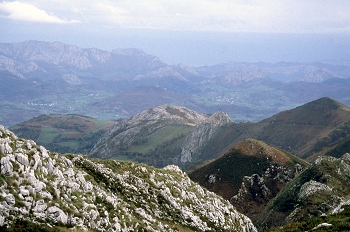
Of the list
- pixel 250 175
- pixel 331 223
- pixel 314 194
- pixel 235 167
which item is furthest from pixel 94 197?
pixel 235 167

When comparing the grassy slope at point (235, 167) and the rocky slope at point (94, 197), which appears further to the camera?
the grassy slope at point (235, 167)

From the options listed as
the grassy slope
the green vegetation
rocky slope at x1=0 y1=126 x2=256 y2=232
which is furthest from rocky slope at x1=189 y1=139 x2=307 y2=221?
the green vegetation

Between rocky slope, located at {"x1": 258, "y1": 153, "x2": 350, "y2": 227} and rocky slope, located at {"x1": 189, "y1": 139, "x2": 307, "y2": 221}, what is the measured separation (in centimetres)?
3052

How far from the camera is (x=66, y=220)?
3884 cm

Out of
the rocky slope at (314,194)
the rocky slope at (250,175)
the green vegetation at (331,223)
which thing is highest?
the green vegetation at (331,223)

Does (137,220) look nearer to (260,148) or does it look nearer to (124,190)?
(124,190)

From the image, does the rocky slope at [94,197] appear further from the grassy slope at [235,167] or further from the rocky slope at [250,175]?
the grassy slope at [235,167]

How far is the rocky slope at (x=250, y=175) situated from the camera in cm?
16438

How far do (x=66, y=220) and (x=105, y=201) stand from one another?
10.9 meters

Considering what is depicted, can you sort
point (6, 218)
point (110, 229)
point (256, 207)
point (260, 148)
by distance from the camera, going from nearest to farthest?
point (6, 218) → point (110, 229) → point (256, 207) → point (260, 148)

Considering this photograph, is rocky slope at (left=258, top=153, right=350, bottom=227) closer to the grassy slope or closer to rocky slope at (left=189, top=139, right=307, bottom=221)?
rocky slope at (left=189, top=139, right=307, bottom=221)

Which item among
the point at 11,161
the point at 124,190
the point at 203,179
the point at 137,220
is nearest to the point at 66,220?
the point at 11,161

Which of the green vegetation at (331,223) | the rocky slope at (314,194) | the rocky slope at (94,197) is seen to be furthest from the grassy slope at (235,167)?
the green vegetation at (331,223)

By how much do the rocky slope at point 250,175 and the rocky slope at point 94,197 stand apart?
8605 centimetres
